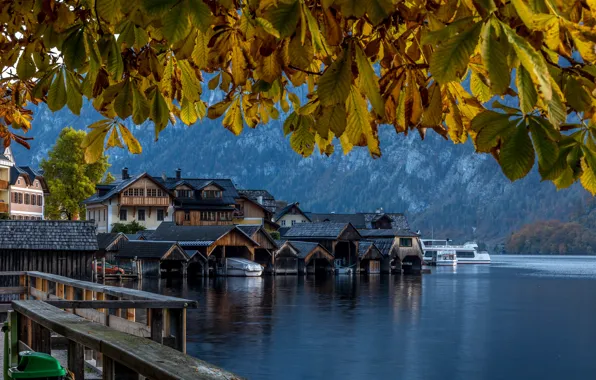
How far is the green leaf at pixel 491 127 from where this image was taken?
3451 millimetres

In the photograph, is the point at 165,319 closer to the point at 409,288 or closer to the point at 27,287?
the point at 27,287

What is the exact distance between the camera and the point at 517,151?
3.37 metres

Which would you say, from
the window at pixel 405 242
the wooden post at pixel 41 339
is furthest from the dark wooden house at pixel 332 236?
the wooden post at pixel 41 339

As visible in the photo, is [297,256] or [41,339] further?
[297,256]

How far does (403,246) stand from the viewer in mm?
118438

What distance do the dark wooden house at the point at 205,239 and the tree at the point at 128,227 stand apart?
3.81 meters

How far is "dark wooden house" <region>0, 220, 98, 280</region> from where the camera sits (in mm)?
44906

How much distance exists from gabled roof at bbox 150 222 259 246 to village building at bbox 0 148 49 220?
570 inches

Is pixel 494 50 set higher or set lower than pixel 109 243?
higher

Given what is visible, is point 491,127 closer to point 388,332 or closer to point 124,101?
point 124,101

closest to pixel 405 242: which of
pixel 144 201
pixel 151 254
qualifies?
pixel 144 201

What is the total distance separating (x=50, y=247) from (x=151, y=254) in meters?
43.4

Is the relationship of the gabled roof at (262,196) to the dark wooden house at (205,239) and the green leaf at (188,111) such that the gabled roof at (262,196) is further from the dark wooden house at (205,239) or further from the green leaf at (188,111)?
the green leaf at (188,111)

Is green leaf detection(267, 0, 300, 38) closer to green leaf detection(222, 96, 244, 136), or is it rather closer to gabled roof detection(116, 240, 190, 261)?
green leaf detection(222, 96, 244, 136)
